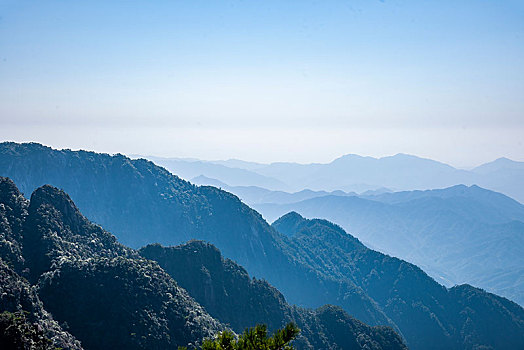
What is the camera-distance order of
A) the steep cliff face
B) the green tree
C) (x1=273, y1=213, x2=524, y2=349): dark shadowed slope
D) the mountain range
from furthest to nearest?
1. (x1=273, y1=213, x2=524, y2=349): dark shadowed slope
2. the mountain range
3. the steep cliff face
4. the green tree

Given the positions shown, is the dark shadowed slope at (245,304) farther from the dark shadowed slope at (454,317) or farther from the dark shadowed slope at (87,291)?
the dark shadowed slope at (454,317)

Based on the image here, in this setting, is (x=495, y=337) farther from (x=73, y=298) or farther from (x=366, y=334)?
(x=73, y=298)

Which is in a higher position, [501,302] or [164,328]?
[164,328]

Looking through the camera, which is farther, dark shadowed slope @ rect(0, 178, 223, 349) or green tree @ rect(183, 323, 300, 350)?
dark shadowed slope @ rect(0, 178, 223, 349)

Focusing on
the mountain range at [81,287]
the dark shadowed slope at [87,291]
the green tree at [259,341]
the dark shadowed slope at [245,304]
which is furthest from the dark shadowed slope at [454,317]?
the green tree at [259,341]

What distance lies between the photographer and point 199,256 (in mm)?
120312

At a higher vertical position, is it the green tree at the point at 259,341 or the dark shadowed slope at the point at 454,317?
the green tree at the point at 259,341

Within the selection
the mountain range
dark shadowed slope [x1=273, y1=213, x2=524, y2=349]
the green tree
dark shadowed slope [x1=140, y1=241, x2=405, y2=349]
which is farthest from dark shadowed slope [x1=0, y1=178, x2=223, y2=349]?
dark shadowed slope [x1=273, y1=213, x2=524, y2=349]

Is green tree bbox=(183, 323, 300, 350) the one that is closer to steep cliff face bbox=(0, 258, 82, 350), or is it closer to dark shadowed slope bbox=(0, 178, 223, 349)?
steep cliff face bbox=(0, 258, 82, 350)

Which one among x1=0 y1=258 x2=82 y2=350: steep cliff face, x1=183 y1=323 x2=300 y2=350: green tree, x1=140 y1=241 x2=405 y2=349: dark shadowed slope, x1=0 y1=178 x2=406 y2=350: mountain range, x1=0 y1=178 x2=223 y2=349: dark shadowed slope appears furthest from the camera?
x1=140 y1=241 x2=405 y2=349: dark shadowed slope

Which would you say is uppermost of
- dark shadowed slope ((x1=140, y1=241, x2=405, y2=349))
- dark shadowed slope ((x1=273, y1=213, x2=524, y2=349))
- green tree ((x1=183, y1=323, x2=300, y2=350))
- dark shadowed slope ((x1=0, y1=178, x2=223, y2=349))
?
green tree ((x1=183, y1=323, x2=300, y2=350))

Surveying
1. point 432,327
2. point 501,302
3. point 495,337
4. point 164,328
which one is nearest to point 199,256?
point 164,328

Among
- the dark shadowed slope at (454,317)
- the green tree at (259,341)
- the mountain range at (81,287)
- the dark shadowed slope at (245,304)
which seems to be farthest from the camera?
the dark shadowed slope at (454,317)

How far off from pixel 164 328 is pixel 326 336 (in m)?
67.2
